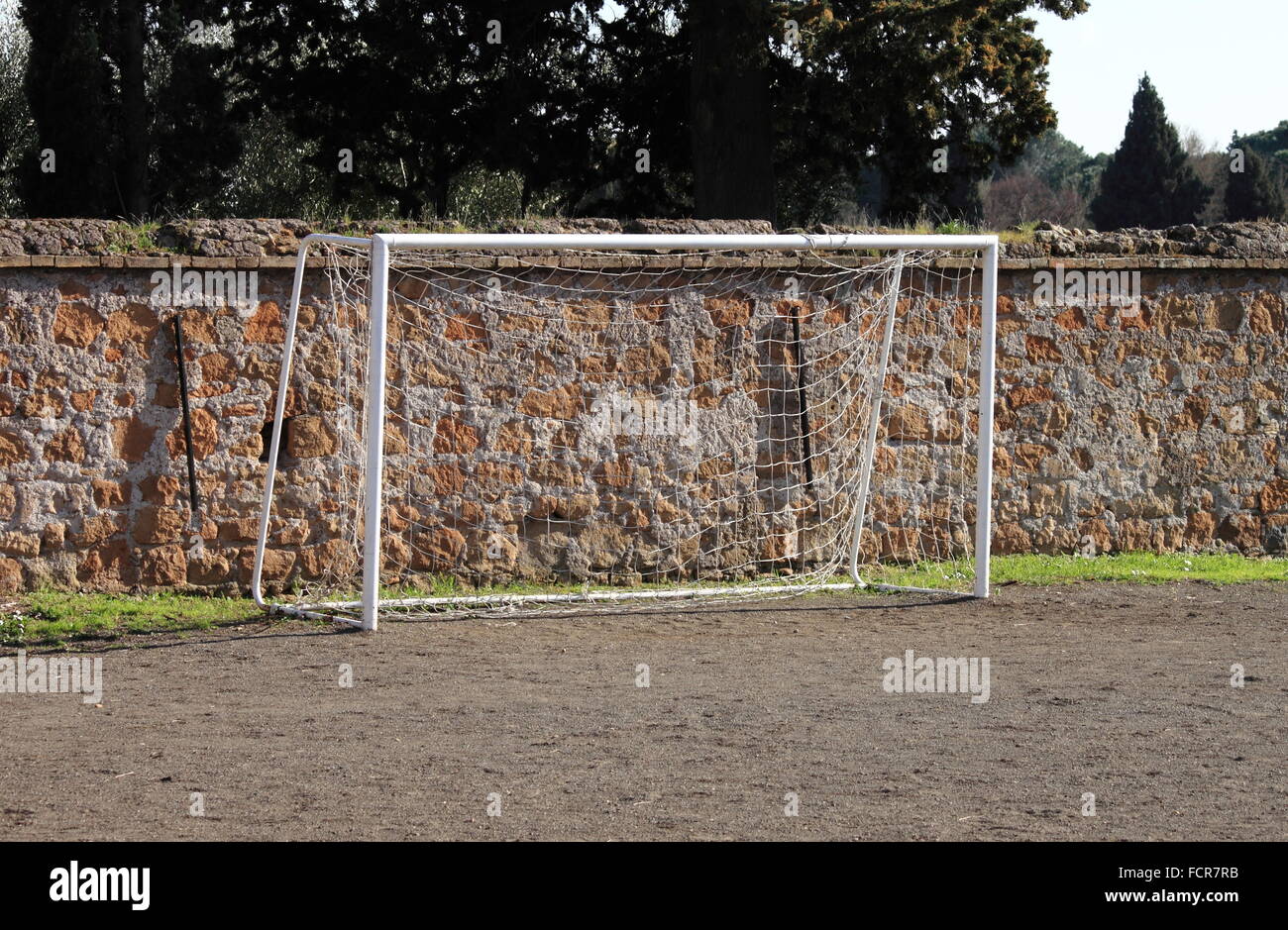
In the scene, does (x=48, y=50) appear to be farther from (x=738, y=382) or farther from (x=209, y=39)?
(x=738, y=382)

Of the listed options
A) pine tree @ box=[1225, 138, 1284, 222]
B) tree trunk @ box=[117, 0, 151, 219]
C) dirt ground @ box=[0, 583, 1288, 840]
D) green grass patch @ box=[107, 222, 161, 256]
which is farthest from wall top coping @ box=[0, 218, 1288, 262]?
pine tree @ box=[1225, 138, 1284, 222]

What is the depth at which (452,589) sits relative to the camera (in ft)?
31.1

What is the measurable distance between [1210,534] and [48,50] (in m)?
16.2

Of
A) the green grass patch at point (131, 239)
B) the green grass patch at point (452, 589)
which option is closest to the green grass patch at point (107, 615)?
the green grass patch at point (452, 589)

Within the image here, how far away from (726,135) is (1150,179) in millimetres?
26792

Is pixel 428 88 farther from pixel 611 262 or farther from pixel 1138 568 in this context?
pixel 1138 568

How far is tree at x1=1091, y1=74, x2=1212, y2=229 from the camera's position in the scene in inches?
1583

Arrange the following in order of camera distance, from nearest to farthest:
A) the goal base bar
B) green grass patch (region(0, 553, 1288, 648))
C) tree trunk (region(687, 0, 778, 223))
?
green grass patch (region(0, 553, 1288, 648))
the goal base bar
tree trunk (region(687, 0, 778, 223))

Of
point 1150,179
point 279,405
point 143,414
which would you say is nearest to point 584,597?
point 279,405

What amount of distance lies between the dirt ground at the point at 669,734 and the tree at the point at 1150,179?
112 feet

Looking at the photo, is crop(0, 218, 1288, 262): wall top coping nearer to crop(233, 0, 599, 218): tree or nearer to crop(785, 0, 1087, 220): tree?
crop(785, 0, 1087, 220): tree

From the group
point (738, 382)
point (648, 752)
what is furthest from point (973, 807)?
point (738, 382)

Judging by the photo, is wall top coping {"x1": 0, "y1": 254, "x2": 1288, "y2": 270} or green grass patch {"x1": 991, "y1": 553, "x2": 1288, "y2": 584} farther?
green grass patch {"x1": 991, "y1": 553, "x2": 1288, "y2": 584}

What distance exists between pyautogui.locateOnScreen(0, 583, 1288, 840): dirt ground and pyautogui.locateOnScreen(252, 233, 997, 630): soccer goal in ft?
3.30
